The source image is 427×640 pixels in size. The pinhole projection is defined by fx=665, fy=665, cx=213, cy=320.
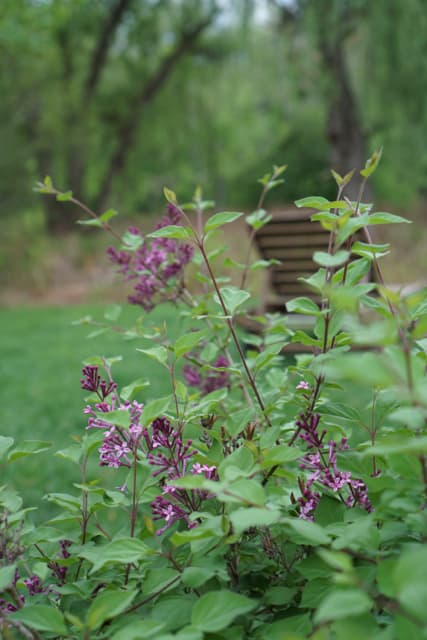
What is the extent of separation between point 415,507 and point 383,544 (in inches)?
4.8

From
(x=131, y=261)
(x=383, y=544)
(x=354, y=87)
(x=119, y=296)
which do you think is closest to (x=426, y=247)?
(x=354, y=87)

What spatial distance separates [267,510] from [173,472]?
0.87 feet

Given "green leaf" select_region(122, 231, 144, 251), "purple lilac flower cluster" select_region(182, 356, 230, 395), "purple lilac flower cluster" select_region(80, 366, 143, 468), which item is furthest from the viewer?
"purple lilac flower cluster" select_region(182, 356, 230, 395)

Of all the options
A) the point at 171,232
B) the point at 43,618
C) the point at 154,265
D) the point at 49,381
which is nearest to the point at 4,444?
the point at 43,618

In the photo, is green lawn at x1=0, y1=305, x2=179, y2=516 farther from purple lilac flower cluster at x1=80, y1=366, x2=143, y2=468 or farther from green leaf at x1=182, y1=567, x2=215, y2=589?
green leaf at x1=182, y1=567, x2=215, y2=589

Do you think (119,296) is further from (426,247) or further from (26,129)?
(426,247)

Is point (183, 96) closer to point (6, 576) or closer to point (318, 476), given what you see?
point (318, 476)

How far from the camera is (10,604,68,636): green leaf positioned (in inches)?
27.1

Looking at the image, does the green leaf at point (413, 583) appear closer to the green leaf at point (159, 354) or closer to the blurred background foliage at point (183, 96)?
the green leaf at point (159, 354)

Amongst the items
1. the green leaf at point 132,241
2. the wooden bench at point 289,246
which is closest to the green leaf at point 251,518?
the green leaf at point 132,241

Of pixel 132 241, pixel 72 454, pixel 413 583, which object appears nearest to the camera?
pixel 413 583

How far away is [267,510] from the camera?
0.65 meters

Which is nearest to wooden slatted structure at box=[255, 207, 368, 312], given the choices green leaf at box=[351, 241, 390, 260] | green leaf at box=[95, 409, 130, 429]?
green leaf at box=[351, 241, 390, 260]

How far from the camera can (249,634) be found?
780 mm
